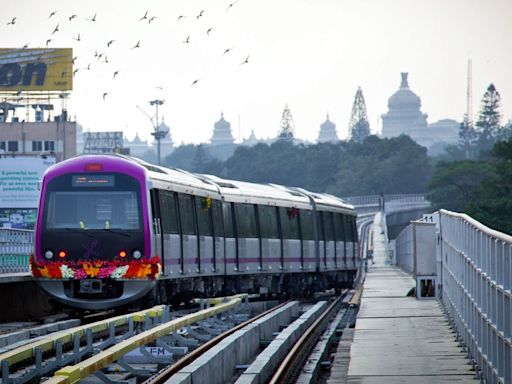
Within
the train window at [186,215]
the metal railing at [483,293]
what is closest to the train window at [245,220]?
the train window at [186,215]

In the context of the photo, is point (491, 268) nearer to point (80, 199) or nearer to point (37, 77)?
point (80, 199)

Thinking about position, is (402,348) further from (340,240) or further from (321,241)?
(340,240)

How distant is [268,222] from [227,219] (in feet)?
13.8

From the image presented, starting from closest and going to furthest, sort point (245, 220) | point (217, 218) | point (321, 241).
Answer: point (217, 218) < point (245, 220) < point (321, 241)

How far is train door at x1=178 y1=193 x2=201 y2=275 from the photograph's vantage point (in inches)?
1197

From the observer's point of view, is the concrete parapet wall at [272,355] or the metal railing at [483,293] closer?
the metal railing at [483,293]

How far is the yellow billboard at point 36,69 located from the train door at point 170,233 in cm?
8549

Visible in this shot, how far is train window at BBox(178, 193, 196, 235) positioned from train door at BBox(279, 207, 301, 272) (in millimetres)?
9679

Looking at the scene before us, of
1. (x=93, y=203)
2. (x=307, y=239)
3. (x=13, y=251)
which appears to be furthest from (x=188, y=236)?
(x=307, y=239)

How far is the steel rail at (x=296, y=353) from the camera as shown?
63.7 feet

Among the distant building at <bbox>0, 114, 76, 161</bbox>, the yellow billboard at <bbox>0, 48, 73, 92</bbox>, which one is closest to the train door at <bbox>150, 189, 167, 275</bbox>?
the yellow billboard at <bbox>0, 48, 73, 92</bbox>

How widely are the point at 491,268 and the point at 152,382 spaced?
395 cm

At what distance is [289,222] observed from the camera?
137 ft

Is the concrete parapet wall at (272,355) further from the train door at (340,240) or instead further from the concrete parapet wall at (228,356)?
the train door at (340,240)
